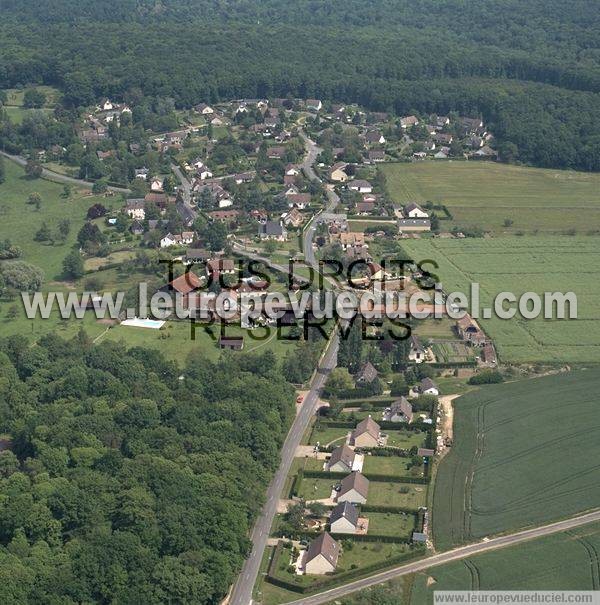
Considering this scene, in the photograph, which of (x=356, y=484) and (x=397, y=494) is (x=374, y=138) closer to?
(x=397, y=494)

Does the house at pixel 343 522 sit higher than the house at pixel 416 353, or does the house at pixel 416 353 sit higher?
the house at pixel 343 522

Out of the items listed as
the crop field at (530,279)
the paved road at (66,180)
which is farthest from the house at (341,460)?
the paved road at (66,180)

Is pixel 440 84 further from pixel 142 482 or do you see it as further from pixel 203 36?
pixel 142 482

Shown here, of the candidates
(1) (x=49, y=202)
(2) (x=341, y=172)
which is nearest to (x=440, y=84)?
(2) (x=341, y=172)

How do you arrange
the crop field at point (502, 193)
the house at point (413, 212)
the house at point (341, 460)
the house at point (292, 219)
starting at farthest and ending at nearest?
the house at point (413, 212), the crop field at point (502, 193), the house at point (292, 219), the house at point (341, 460)

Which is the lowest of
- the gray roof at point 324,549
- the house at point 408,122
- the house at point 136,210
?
the house at point 408,122

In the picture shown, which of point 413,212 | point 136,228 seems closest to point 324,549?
point 136,228

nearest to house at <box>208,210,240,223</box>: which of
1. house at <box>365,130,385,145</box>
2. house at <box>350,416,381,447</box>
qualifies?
house at <box>365,130,385,145</box>

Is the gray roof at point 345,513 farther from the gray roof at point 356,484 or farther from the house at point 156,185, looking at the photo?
the house at point 156,185
